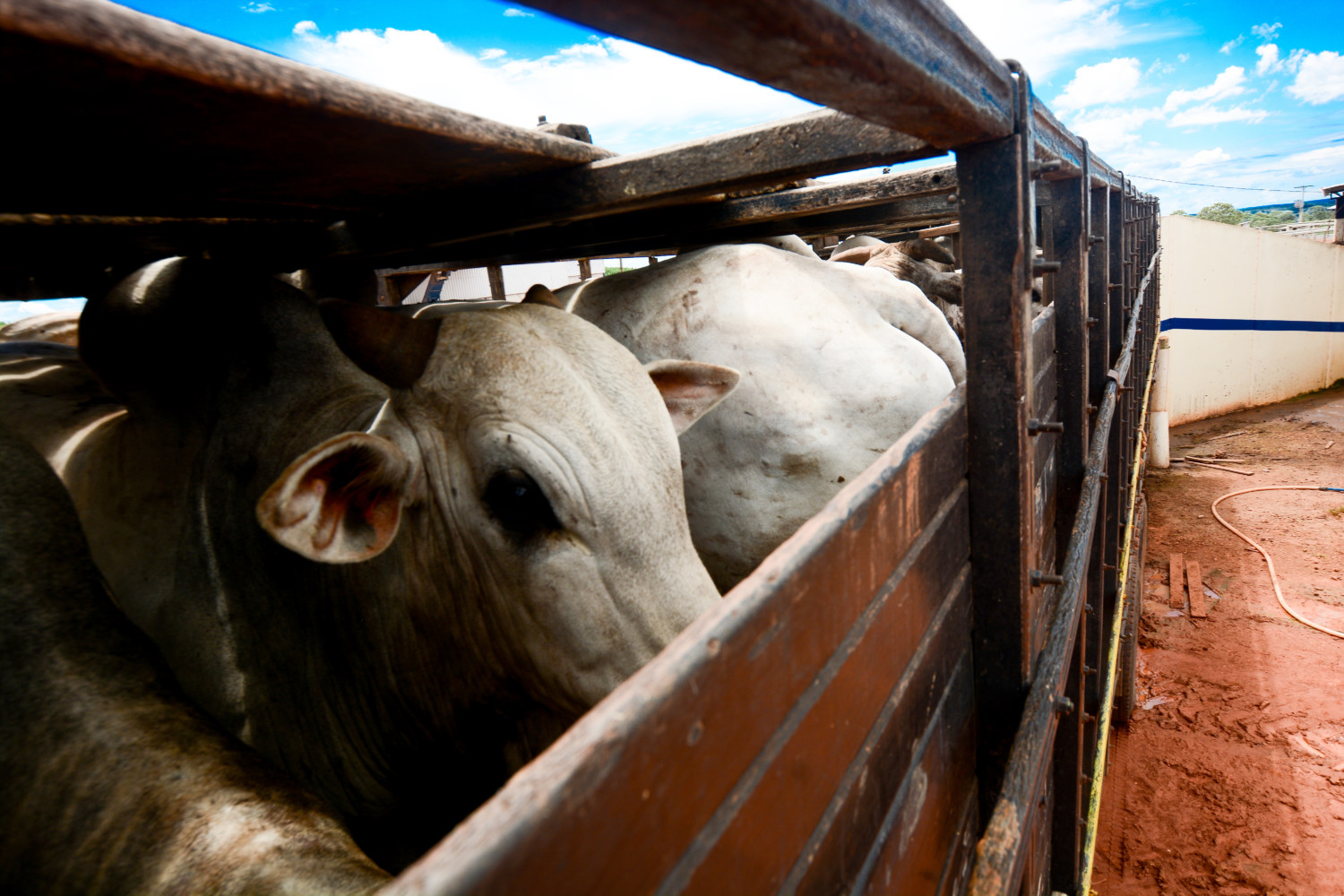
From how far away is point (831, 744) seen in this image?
2.90ft

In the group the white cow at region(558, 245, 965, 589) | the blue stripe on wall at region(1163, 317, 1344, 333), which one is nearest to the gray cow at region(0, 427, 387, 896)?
the white cow at region(558, 245, 965, 589)

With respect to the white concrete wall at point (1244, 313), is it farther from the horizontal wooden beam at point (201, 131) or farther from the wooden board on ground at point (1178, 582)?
the horizontal wooden beam at point (201, 131)

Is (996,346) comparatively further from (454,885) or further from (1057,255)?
(1057,255)

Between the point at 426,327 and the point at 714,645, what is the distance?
1.48 meters

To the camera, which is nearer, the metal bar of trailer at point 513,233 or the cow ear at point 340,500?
the cow ear at point 340,500

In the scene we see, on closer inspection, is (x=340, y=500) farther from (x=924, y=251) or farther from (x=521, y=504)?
(x=924, y=251)

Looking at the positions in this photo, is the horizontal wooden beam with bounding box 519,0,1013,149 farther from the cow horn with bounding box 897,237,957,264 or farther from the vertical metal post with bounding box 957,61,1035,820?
the cow horn with bounding box 897,237,957,264

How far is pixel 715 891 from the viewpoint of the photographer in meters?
0.66

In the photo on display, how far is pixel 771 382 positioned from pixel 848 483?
94cm

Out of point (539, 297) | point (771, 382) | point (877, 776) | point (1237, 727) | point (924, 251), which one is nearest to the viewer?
point (877, 776)

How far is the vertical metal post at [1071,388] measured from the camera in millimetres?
2662

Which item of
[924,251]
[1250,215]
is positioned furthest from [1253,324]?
[1250,215]

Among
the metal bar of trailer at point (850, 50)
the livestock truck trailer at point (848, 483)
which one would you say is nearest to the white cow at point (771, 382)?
the livestock truck trailer at point (848, 483)

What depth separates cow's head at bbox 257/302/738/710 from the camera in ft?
5.27
